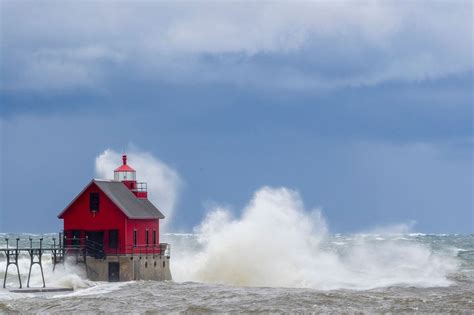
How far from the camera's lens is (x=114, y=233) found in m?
57.6

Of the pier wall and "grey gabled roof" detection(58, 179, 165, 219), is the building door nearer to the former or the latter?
the pier wall

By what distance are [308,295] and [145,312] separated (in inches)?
352

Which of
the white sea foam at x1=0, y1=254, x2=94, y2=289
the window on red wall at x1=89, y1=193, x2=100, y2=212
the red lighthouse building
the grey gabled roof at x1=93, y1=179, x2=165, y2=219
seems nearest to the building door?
the red lighthouse building

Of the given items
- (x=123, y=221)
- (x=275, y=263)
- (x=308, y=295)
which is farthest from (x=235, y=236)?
(x=308, y=295)

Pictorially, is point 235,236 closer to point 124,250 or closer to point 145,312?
point 124,250

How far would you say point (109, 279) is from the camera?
186 feet

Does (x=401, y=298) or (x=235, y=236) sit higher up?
(x=235, y=236)

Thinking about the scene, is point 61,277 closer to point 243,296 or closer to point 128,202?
point 128,202

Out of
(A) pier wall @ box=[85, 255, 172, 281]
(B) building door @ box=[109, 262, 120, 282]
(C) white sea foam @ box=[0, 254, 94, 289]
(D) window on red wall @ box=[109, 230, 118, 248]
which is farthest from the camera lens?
(D) window on red wall @ box=[109, 230, 118, 248]

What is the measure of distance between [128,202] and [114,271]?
13.5ft

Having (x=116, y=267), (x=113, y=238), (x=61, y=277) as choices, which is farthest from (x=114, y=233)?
(x=61, y=277)

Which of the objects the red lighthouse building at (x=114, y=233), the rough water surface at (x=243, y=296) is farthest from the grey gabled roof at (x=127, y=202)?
the rough water surface at (x=243, y=296)

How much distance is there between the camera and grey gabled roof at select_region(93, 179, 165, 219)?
5778 cm

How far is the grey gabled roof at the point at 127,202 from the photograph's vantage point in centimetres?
5775
